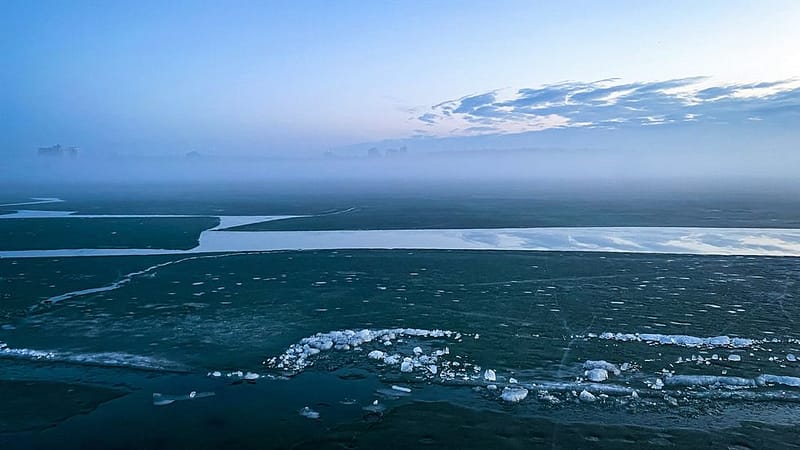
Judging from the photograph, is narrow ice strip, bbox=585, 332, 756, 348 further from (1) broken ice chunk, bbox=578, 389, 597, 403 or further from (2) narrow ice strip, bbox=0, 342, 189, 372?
(2) narrow ice strip, bbox=0, 342, 189, 372

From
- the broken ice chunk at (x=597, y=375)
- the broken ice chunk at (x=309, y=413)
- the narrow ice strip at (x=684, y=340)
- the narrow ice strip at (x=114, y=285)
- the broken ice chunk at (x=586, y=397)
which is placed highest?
the narrow ice strip at (x=114, y=285)

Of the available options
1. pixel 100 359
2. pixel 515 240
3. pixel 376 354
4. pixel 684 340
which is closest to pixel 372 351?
pixel 376 354

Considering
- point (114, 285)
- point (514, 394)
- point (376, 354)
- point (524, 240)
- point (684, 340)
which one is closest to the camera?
point (514, 394)

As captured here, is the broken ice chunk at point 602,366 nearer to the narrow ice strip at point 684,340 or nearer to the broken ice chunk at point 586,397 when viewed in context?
the broken ice chunk at point 586,397

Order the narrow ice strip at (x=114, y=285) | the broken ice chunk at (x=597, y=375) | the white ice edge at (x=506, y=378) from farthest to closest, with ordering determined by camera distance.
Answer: the narrow ice strip at (x=114, y=285)
the broken ice chunk at (x=597, y=375)
the white ice edge at (x=506, y=378)

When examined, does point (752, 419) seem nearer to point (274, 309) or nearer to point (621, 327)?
point (621, 327)

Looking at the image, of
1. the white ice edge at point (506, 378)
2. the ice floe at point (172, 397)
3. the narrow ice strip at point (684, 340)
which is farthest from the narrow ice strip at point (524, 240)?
the ice floe at point (172, 397)

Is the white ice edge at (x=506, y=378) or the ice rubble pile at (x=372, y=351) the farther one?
the ice rubble pile at (x=372, y=351)

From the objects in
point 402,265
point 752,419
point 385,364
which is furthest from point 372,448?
point 402,265

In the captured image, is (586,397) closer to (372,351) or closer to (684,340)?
(684,340)
